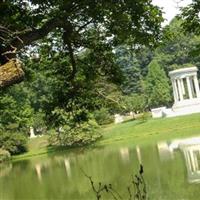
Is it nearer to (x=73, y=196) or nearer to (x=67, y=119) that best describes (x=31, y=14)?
(x=67, y=119)

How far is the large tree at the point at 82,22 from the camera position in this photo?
6343mm

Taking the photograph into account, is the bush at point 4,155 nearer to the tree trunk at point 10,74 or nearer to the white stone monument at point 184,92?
the white stone monument at point 184,92

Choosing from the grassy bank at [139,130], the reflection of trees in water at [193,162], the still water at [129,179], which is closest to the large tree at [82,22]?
the still water at [129,179]

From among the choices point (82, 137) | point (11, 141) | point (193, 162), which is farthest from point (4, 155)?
point (193, 162)

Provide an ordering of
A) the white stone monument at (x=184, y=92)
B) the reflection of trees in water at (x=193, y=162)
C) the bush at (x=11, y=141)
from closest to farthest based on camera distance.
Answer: the reflection of trees in water at (x=193, y=162) < the bush at (x=11, y=141) < the white stone monument at (x=184, y=92)

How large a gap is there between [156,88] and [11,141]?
928 inches

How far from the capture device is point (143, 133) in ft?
145

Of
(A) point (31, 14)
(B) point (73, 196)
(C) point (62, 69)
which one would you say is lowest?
(B) point (73, 196)

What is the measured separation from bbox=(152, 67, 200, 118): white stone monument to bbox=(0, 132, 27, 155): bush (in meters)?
13.5

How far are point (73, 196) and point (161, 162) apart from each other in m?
5.51

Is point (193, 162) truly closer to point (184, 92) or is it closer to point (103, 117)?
point (103, 117)

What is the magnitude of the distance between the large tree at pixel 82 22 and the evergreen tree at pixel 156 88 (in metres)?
53.1

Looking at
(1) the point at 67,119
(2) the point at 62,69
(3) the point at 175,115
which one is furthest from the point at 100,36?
(3) the point at 175,115

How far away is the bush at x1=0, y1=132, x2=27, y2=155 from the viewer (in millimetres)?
46719
